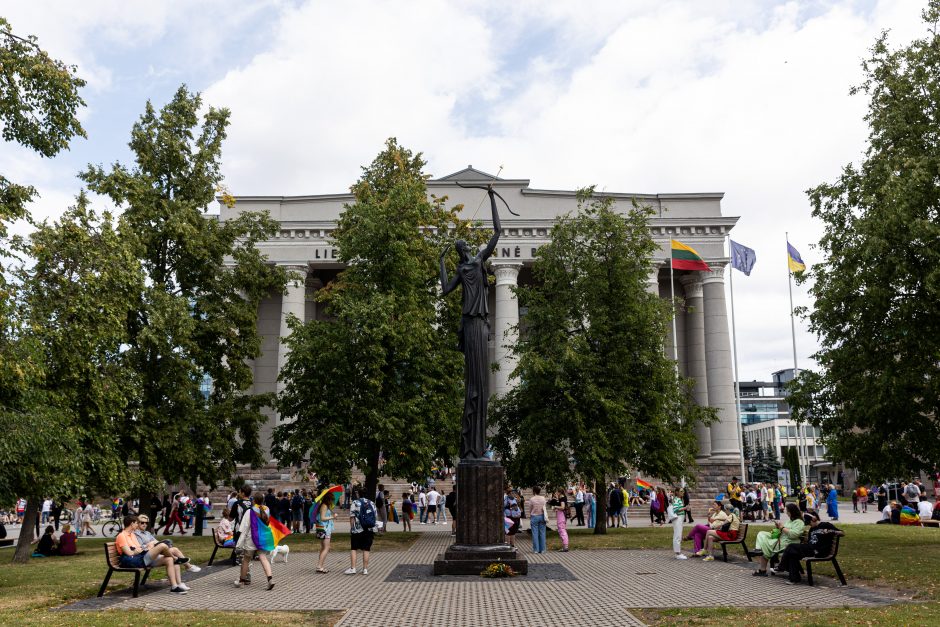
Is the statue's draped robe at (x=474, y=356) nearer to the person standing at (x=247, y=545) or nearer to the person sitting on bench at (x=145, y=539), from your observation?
the person standing at (x=247, y=545)

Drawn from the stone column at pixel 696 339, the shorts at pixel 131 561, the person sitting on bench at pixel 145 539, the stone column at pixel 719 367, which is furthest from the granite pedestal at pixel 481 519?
the stone column at pixel 696 339

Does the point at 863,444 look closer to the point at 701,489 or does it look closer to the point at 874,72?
the point at 874,72

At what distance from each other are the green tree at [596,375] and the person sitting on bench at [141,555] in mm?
13979

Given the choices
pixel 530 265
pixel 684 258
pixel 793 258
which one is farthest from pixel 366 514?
pixel 530 265

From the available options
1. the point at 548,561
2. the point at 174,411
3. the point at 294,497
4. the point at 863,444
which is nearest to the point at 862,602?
the point at 548,561

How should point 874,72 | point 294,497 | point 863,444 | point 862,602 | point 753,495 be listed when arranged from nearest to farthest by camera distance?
point 862,602 < point 863,444 < point 874,72 < point 294,497 < point 753,495

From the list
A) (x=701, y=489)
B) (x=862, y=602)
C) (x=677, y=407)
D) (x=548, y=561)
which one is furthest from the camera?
(x=701, y=489)

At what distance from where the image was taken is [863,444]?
1939 cm

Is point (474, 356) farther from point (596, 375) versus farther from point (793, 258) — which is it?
point (793, 258)

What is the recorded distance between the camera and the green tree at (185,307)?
A: 78.0 feet

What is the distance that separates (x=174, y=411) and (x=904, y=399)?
2100 centimetres

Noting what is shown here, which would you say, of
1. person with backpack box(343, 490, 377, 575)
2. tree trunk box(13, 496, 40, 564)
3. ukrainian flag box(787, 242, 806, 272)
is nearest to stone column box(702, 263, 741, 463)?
ukrainian flag box(787, 242, 806, 272)

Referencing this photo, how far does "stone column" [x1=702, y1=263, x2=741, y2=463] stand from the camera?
Result: 152 feet

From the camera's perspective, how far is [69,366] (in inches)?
690
